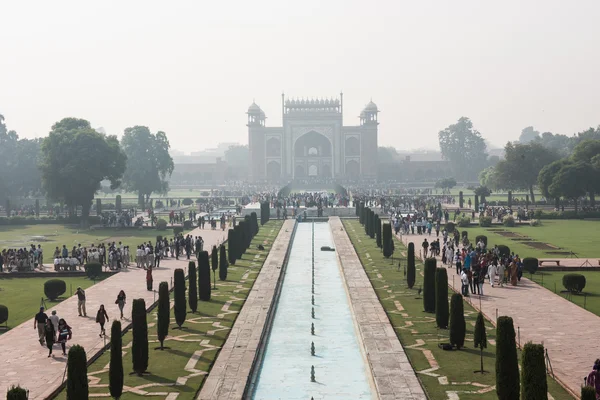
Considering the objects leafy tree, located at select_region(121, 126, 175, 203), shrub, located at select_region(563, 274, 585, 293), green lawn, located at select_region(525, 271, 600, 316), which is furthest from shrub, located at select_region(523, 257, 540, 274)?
leafy tree, located at select_region(121, 126, 175, 203)

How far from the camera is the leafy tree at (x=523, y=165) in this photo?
6184 centimetres

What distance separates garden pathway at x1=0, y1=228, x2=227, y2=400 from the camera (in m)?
13.9

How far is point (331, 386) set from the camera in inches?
564

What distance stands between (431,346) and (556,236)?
22735 mm

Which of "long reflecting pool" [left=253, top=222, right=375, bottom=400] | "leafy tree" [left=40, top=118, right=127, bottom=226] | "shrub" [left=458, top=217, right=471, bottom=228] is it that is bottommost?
"long reflecting pool" [left=253, top=222, right=375, bottom=400]

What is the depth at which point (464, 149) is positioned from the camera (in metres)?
109

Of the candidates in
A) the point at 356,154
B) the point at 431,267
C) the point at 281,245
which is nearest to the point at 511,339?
the point at 431,267

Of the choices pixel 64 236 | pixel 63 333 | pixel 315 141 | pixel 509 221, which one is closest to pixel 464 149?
pixel 315 141

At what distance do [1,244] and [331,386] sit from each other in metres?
24.9

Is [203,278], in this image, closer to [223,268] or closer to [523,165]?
[223,268]

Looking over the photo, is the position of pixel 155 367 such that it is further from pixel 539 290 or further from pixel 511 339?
pixel 539 290

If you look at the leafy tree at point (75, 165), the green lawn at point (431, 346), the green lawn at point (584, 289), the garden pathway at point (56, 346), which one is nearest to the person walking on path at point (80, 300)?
the garden pathway at point (56, 346)

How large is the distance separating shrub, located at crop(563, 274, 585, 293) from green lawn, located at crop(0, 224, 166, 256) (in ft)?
60.3

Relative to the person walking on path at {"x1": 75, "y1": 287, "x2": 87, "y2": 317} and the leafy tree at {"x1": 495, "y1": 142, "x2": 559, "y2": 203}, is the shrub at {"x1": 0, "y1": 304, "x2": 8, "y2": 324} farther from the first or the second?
the leafy tree at {"x1": 495, "y1": 142, "x2": 559, "y2": 203}
